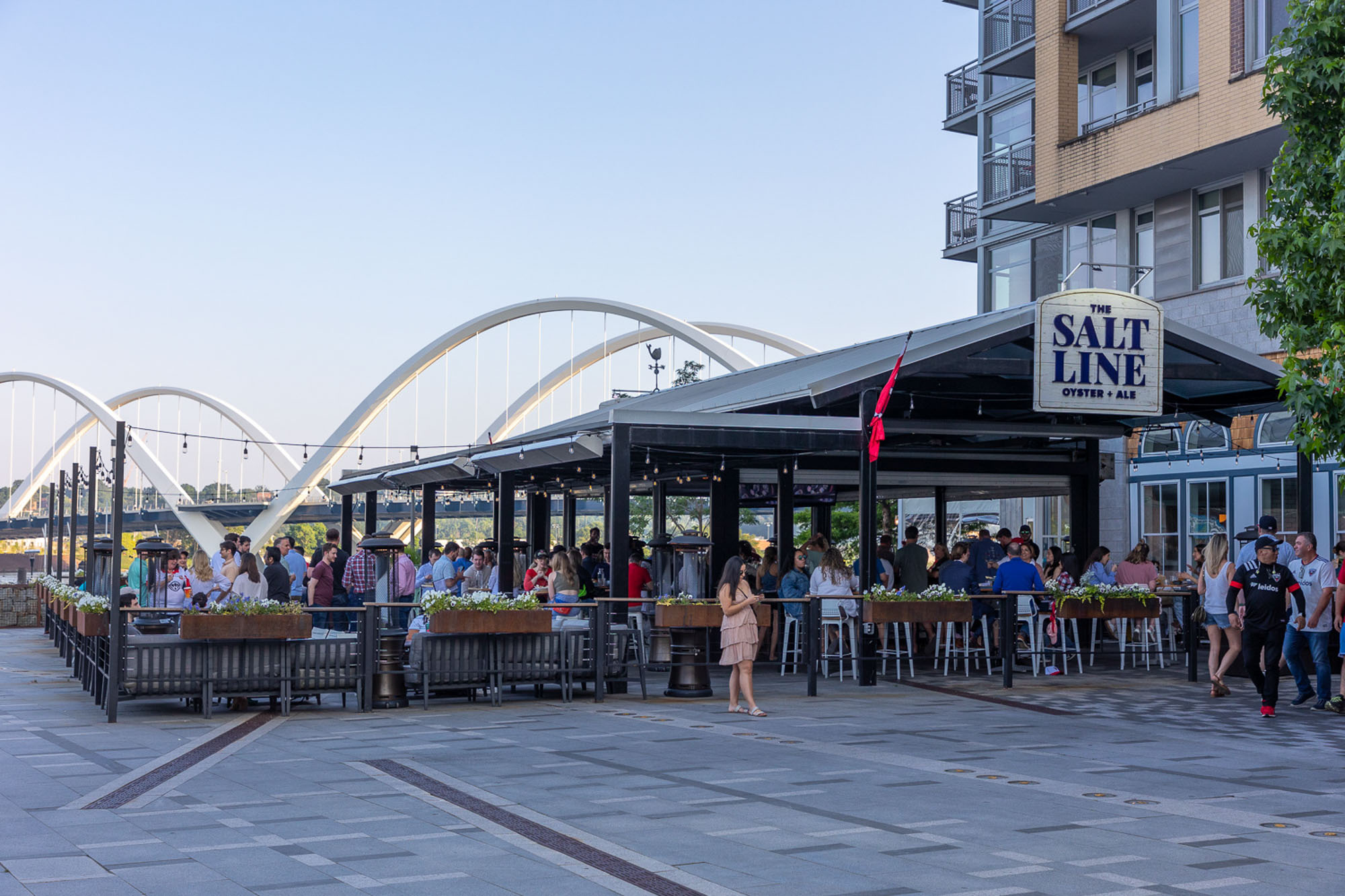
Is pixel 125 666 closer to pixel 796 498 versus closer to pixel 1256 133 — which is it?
pixel 796 498

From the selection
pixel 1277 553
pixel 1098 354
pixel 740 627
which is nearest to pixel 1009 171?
pixel 1098 354

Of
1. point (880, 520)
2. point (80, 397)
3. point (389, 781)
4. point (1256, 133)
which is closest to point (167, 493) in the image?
point (80, 397)

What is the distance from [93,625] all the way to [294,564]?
6.88 m

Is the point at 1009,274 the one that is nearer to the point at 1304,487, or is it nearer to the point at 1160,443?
the point at 1160,443

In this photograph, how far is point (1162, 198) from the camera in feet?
91.1

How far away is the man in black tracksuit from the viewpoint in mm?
13234

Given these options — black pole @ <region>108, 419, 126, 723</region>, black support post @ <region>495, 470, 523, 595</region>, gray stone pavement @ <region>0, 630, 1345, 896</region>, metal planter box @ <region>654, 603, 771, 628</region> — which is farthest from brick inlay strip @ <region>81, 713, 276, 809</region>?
black support post @ <region>495, 470, 523, 595</region>

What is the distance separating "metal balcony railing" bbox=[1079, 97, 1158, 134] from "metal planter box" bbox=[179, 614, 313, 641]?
20294 millimetres

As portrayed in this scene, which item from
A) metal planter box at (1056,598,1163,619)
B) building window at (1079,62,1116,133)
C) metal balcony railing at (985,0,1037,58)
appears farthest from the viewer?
metal balcony railing at (985,0,1037,58)

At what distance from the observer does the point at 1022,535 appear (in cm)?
1911

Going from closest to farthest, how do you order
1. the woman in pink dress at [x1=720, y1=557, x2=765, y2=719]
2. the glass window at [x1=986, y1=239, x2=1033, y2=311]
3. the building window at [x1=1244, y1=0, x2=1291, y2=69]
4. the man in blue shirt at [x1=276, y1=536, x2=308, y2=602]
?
the woman in pink dress at [x1=720, y1=557, x2=765, y2=719] → the man in blue shirt at [x1=276, y1=536, x2=308, y2=602] → the building window at [x1=1244, y1=0, x2=1291, y2=69] → the glass window at [x1=986, y1=239, x2=1033, y2=311]

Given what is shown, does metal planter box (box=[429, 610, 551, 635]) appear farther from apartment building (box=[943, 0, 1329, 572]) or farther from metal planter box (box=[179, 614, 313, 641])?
apartment building (box=[943, 0, 1329, 572])

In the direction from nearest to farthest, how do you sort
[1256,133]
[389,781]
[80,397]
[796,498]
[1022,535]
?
[389,781] < [1022,535] < [1256,133] < [796,498] < [80,397]

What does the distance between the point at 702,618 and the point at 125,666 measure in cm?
548
